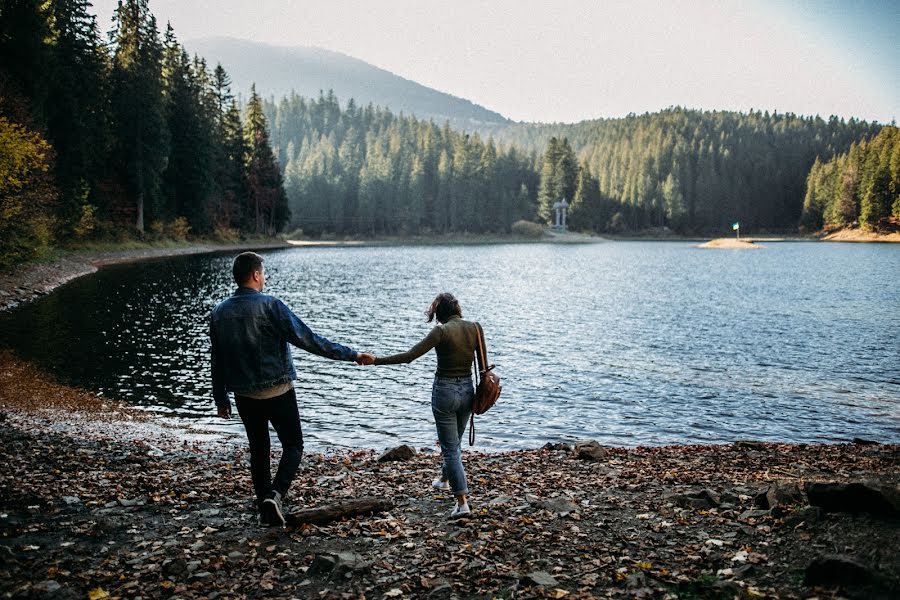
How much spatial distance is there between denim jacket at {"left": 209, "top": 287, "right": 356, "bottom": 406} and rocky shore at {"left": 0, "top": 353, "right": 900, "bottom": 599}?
181cm

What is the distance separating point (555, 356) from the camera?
2527cm

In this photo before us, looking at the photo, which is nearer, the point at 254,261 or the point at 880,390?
the point at 254,261

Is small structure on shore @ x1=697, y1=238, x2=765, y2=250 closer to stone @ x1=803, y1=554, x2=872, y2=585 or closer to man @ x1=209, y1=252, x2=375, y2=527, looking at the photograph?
stone @ x1=803, y1=554, x2=872, y2=585

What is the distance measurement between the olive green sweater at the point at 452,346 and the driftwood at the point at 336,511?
1.82 m

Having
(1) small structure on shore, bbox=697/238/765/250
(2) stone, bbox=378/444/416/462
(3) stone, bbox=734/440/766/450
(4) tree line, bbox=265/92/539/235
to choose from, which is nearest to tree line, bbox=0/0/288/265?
(2) stone, bbox=378/444/416/462

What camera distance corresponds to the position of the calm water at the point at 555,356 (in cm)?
1593

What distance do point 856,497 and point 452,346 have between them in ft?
14.8

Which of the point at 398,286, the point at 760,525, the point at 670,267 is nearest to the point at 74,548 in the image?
the point at 760,525

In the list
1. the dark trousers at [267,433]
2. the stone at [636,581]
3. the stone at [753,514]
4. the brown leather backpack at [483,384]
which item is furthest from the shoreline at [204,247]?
the stone at [753,514]

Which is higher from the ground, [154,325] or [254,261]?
[254,261]

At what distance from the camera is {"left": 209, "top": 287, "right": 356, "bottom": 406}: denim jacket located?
7.09 m

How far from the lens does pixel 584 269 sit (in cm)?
7719

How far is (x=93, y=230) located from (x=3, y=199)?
91.7 ft

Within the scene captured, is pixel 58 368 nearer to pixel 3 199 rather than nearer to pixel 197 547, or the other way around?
pixel 197 547
